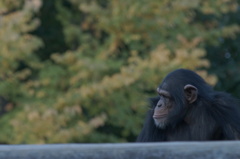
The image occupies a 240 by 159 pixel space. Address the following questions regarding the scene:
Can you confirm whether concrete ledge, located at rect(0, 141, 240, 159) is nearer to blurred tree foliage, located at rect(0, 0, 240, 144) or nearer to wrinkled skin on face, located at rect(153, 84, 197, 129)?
wrinkled skin on face, located at rect(153, 84, 197, 129)

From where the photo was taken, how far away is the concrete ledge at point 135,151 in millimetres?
3270

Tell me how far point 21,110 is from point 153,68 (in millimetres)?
2823

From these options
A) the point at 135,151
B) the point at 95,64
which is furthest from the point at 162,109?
the point at 95,64

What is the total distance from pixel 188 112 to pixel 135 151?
2920 mm

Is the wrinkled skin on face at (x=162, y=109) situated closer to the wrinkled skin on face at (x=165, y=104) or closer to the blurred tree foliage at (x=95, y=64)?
the wrinkled skin on face at (x=165, y=104)

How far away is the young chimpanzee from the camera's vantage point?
5.94 m

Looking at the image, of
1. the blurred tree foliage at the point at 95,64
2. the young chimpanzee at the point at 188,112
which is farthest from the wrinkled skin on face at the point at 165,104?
the blurred tree foliage at the point at 95,64

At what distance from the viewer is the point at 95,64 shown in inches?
455

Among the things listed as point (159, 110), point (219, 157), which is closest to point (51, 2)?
point (159, 110)

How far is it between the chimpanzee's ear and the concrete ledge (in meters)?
2.81

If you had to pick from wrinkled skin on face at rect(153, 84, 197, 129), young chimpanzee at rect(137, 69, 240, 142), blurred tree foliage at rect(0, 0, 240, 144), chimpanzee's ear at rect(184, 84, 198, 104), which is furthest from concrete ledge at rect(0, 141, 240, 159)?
blurred tree foliage at rect(0, 0, 240, 144)

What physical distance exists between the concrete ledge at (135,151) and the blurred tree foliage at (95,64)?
7831mm

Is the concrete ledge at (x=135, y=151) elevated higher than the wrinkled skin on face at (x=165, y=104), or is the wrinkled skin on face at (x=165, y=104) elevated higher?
the concrete ledge at (x=135, y=151)

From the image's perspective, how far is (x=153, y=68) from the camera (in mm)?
11648
